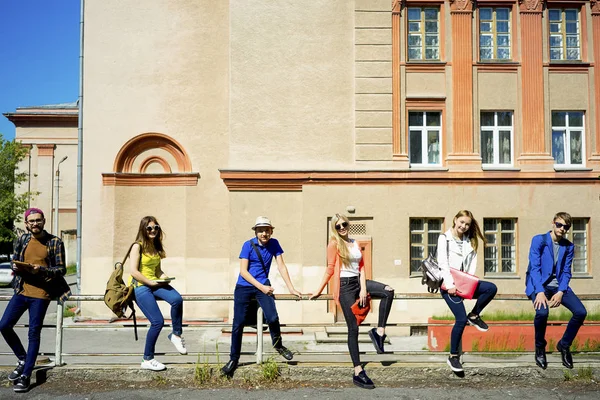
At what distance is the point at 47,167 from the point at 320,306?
34.5 metres

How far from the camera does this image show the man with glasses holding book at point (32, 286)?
749 centimetres

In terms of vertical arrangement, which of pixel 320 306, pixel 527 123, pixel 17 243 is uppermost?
pixel 527 123

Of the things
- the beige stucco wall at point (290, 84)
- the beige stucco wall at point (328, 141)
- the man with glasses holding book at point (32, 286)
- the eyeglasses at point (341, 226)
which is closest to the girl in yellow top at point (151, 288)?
the man with glasses holding book at point (32, 286)

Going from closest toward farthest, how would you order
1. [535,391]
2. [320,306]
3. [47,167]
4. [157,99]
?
[535,391], [320,306], [157,99], [47,167]

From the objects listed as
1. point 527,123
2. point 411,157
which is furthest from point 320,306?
point 527,123

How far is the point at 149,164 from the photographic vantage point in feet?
65.9

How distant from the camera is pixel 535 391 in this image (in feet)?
24.6

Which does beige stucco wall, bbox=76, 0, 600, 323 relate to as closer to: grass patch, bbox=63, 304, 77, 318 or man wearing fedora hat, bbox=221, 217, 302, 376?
grass patch, bbox=63, 304, 77, 318

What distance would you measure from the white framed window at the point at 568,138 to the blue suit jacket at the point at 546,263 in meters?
11.7

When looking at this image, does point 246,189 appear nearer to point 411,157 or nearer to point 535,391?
point 411,157

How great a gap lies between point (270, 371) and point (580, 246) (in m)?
13.9

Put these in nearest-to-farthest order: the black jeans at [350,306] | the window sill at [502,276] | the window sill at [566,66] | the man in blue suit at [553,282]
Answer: the black jeans at [350,306] → the man in blue suit at [553,282] → the window sill at [502,276] → the window sill at [566,66]

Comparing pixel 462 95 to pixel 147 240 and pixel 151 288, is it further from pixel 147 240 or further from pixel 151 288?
pixel 151 288

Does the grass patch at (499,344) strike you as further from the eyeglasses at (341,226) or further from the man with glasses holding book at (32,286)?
the man with glasses holding book at (32,286)
